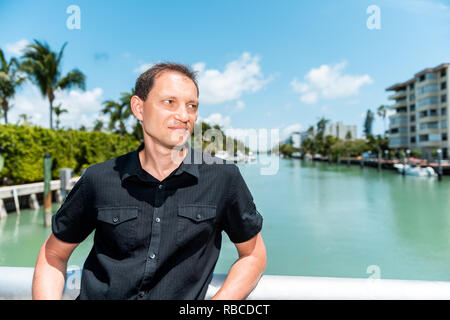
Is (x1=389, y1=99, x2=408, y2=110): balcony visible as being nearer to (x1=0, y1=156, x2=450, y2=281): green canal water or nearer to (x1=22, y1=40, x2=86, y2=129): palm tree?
(x1=0, y1=156, x2=450, y2=281): green canal water

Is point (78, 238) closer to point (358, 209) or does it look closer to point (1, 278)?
point (1, 278)

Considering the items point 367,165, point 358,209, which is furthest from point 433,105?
point 358,209

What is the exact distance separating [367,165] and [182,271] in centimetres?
6063

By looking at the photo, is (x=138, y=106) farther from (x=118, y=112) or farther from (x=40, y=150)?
(x=118, y=112)

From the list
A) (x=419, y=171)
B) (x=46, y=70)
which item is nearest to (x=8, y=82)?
(x=46, y=70)

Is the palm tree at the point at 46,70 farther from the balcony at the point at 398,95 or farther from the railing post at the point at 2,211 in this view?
→ the balcony at the point at 398,95

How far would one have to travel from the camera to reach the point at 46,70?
89.2 ft

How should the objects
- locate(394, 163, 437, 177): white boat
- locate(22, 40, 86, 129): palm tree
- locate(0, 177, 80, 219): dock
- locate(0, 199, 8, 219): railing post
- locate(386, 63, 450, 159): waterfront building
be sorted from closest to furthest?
locate(0, 199, 8, 219): railing post < locate(0, 177, 80, 219): dock < locate(22, 40, 86, 129): palm tree < locate(394, 163, 437, 177): white boat < locate(386, 63, 450, 159): waterfront building

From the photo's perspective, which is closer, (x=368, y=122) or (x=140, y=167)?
(x=140, y=167)

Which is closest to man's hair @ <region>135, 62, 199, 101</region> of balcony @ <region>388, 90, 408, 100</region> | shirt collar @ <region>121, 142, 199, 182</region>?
shirt collar @ <region>121, 142, 199, 182</region>

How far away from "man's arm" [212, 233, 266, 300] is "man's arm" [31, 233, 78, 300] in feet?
2.30

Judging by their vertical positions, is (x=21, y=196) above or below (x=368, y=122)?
below

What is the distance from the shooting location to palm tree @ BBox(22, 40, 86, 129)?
27062mm

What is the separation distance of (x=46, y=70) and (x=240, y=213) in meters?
31.0
